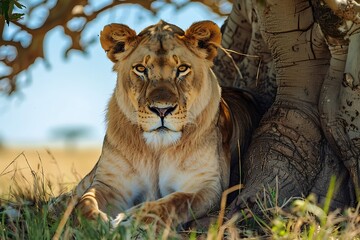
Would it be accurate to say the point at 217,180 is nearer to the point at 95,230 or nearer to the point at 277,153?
the point at 277,153

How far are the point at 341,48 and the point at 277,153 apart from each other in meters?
0.78

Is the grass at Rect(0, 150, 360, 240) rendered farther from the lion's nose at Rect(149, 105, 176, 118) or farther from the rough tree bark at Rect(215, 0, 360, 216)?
the lion's nose at Rect(149, 105, 176, 118)

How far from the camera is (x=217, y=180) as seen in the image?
5.13 meters

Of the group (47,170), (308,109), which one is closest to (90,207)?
(308,109)

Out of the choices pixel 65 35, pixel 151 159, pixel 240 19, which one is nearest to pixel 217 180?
pixel 151 159

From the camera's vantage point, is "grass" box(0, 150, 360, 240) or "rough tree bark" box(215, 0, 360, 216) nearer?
"grass" box(0, 150, 360, 240)

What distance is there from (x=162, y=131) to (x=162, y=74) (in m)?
0.33

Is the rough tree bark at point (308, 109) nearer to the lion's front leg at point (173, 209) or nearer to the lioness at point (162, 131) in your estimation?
the lion's front leg at point (173, 209)

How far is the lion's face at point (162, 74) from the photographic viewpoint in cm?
474

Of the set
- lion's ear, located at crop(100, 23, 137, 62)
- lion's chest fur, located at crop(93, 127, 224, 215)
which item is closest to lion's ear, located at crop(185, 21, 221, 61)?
lion's ear, located at crop(100, 23, 137, 62)

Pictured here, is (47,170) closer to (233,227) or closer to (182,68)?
(182,68)

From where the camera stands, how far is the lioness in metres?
4.88

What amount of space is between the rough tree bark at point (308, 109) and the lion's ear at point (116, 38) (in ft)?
3.66

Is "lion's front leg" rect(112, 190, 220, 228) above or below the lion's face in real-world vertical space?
below
